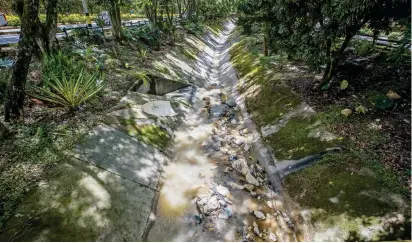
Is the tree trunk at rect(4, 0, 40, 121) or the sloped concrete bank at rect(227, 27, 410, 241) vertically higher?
the tree trunk at rect(4, 0, 40, 121)

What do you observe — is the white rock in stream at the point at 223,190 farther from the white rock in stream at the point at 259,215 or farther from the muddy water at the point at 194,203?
the white rock in stream at the point at 259,215

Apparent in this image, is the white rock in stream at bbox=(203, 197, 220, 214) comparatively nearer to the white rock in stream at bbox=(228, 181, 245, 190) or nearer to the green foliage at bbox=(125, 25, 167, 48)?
the white rock in stream at bbox=(228, 181, 245, 190)

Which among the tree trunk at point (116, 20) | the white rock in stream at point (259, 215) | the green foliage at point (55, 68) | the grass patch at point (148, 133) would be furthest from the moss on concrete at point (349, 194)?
the tree trunk at point (116, 20)

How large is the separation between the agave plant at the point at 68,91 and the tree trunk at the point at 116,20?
19.4ft

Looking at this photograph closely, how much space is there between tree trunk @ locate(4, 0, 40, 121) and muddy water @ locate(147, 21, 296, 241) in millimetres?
3823

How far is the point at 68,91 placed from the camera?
609cm

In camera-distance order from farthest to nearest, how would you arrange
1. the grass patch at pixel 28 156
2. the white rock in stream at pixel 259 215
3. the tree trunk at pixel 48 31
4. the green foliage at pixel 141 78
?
the green foliage at pixel 141 78, the tree trunk at pixel 48 31, the white rock in stream at pixel 259 215, the grass patch at pixel 28 156

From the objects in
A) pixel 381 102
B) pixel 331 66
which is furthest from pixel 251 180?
pixel 331 66

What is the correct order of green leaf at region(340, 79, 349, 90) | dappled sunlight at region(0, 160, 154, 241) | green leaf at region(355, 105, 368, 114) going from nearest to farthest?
dappled sunlight at region(0, 160, 154, 241), green leaf at region(355, 105, 368, 114), green leaf at region(340, 79, 349, 90)

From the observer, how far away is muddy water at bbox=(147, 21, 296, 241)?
168 inches

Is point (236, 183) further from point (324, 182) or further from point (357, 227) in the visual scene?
point (357, 227)

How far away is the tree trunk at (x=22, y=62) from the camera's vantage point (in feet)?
17.0

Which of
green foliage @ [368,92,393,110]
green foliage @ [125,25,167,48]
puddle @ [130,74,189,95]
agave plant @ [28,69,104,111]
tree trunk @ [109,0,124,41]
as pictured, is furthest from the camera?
green foliage @ [125,25,167,48]

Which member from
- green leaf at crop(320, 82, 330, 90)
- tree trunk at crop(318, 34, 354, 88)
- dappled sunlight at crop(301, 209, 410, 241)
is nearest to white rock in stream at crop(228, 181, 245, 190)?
dappled sunlight at crop(301, 209, 410, 241)
